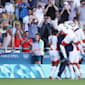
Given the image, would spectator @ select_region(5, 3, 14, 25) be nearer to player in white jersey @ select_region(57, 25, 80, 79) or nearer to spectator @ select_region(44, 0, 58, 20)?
spectator @ select_region(44, 0, 58, 20)

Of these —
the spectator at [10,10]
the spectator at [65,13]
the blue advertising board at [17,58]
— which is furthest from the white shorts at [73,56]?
the spectator at [10,10]

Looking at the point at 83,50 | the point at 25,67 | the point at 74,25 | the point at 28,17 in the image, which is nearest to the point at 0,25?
the point at 28,17

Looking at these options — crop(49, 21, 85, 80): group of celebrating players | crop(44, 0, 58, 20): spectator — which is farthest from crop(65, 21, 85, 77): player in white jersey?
crop(44, 0, 58, 20): spectator

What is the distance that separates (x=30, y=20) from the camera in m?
5.13

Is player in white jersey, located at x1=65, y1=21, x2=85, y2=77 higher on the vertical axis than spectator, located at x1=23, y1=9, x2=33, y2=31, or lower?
lower

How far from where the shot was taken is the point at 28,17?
5.12 m

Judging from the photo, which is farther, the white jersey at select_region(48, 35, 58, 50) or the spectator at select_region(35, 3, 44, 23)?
the spectator at select_region(35, 3, 44, 23)

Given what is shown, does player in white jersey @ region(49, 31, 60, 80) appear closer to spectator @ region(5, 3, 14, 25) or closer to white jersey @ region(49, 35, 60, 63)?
white jersey @ region(49, 35, 60, 63)

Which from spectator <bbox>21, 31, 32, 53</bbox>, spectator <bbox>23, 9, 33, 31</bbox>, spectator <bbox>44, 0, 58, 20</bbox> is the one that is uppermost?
spectator <bbox>44, 0, 58, 20</bbox>

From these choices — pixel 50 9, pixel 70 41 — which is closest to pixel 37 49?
pixel 70 41

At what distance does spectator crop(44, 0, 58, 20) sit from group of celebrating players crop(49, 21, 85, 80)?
34 centimetres

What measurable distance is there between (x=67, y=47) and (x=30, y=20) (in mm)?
1252

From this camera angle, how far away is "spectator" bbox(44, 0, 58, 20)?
16.8 feet

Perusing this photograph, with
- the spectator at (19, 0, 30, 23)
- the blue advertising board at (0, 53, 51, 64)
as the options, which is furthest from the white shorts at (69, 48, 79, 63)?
the spectator at (19, 0, 30, 23)
